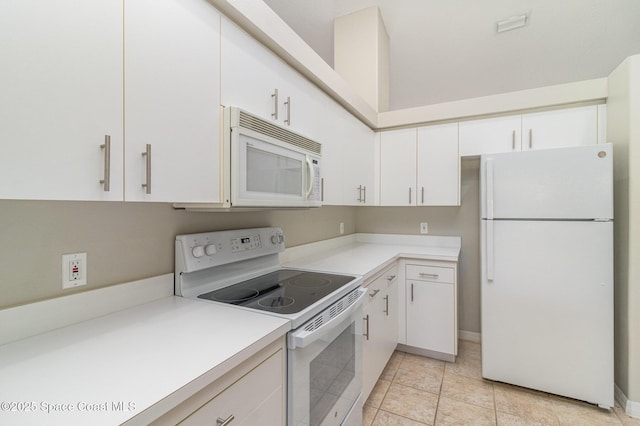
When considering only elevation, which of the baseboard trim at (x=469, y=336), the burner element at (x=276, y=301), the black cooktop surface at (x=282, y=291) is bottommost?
the baseboard trim at (x=469, y=336)

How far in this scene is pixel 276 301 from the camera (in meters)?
1.29

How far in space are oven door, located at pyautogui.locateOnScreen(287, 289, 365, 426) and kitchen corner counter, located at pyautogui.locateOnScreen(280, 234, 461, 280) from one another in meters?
0.40

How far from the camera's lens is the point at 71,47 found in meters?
0.73

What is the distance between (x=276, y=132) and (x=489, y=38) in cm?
279

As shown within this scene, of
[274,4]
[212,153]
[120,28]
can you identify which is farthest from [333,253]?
[274,4]

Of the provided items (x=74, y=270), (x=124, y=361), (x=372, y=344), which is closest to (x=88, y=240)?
(x=74, y=270)

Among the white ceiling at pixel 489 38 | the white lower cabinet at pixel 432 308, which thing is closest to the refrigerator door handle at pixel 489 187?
the white lower cabinet at pixel 432 308

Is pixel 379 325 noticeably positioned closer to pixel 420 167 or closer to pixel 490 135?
pixel 420 167

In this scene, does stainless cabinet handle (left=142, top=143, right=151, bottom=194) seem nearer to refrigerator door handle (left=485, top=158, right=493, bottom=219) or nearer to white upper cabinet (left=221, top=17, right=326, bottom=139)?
white upper cabinet (left=221, top=17, right=326, bottom=139)

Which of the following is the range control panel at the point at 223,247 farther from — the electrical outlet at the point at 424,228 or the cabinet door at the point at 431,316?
the electrical outlet at the point at 424,228

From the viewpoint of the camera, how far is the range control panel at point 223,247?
1.32 metres

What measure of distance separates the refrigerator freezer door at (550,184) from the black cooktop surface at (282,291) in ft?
Answer: 4.17

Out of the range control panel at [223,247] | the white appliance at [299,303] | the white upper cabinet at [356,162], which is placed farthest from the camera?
the white upper cabinet at [356,162]

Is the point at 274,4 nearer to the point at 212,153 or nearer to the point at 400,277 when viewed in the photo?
the point at 212,153
